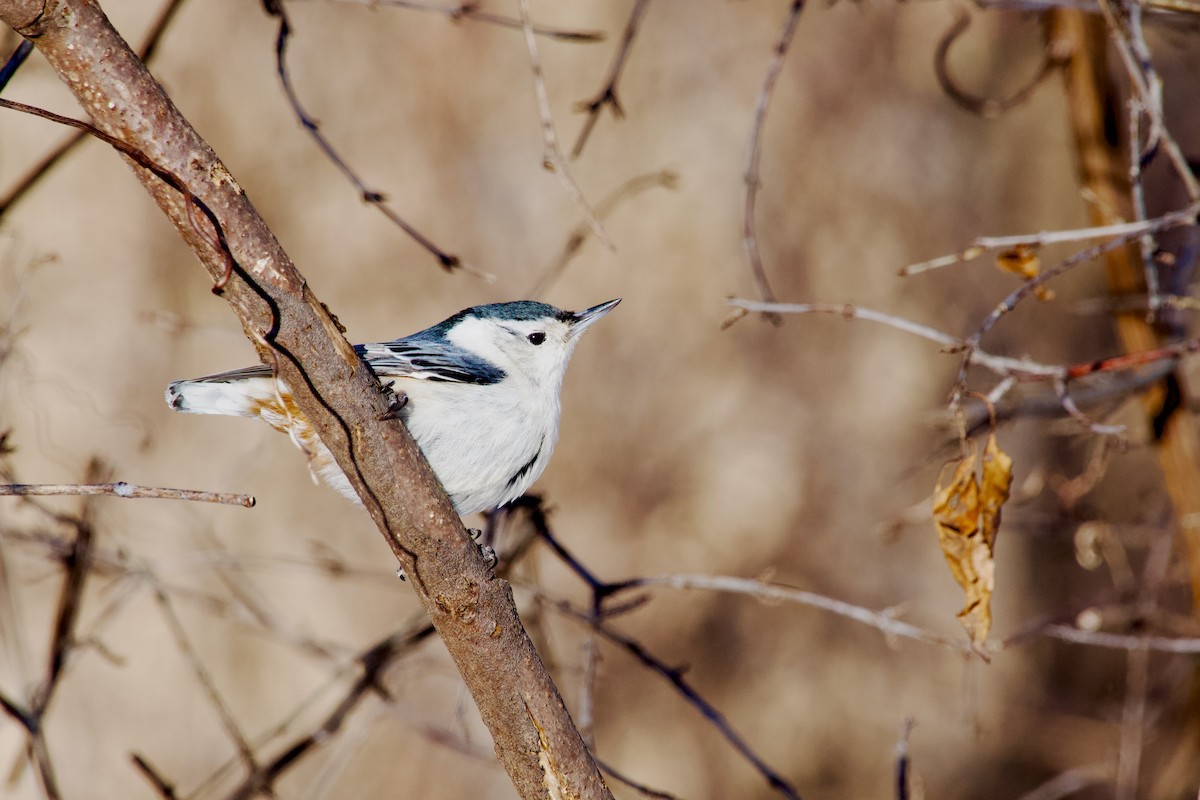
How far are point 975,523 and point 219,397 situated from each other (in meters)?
1.79

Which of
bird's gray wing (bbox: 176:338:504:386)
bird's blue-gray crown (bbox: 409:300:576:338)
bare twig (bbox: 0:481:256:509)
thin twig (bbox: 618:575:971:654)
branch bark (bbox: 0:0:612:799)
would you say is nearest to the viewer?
bare twig (bbox: 0:481:256:509)

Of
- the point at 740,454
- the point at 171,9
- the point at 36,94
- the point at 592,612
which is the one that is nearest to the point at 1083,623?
the point at 592,612

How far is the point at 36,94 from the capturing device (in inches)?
183

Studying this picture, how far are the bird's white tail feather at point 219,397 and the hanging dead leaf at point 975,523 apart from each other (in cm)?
157

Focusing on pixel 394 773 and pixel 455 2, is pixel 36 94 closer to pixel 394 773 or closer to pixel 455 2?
pixel 455 2

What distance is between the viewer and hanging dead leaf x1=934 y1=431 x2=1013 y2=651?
7.41 ft

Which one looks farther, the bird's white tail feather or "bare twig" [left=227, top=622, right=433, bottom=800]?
"bare twig" [left=227, top=622, right=433, bottom=800]

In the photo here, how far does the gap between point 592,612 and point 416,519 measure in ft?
3.27

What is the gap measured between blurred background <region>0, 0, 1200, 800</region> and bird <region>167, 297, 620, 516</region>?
2204 millimetres

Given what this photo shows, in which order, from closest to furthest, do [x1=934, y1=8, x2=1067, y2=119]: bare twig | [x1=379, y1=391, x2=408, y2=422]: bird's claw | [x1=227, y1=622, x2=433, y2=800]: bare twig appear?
[x1=379, y1=391, x2=408, y2=422]: bird's claw, [x1=227, y1=622, x2=433, y2=800]: bare twig, [x1=934, y1=8, x2=1067, y2=119]: bare twig

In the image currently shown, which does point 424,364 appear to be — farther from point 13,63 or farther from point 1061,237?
point 1061,237

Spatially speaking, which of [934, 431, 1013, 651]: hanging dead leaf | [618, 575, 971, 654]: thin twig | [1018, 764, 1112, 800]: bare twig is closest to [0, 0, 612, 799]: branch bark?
[618, 575, 971, 654]: thin twig

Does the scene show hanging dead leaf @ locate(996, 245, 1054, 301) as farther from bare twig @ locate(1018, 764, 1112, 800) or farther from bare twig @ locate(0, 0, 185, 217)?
bare twig @ locate(0, 0, 185, 217)

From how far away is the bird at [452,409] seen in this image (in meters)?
2.60
